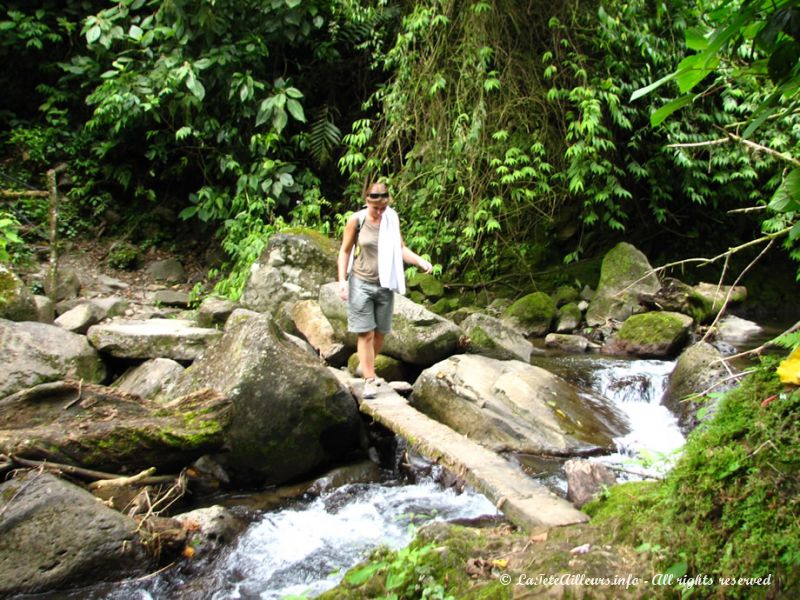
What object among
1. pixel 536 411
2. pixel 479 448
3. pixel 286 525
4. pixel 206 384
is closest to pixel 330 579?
pixel 286 525

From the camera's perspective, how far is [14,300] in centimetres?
633

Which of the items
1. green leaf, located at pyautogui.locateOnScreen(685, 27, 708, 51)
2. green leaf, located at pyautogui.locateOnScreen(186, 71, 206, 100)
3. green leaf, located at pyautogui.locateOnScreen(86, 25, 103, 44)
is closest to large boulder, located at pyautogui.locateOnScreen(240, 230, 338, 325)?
green leaf, located at pyautogui.locateOnScreen(186, 71, 206, 100)

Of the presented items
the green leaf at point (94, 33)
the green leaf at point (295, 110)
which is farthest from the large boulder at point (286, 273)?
the green leaf at point (94, 33)

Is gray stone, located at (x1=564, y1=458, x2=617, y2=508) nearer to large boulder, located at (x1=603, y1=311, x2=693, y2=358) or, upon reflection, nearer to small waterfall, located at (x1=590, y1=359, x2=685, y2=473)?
small waterfall, located at (x1=590, y1=359, x2=685, y2=473)

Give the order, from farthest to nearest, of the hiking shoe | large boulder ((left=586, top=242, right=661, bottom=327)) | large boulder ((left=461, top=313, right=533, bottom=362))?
large boulder ((left=586, top=242, right=661, bottom=327))
large boulder ((left=461, top=313, right=533, bottom=362))
the hiking shoe

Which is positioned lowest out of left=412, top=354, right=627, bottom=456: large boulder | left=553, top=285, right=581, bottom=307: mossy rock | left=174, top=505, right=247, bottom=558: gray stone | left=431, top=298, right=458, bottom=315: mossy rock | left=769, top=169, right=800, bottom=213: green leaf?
left=174, top=505, right=247, bottom=558: gray stone

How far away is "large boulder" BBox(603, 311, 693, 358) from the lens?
746 centimetres

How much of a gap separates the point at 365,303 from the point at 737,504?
3.49 meters

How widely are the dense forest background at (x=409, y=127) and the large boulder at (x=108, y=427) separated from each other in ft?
14.9

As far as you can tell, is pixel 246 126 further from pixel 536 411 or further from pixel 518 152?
pixel 536 411

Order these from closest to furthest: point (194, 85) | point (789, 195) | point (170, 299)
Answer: point (789, 195)
point (194, 85)
point (170, 299)

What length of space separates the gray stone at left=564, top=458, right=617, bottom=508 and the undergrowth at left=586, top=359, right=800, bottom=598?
99 cm

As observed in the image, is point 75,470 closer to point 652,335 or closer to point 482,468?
point 482,468

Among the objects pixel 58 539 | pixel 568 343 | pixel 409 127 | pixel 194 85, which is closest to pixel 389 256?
pixel 58 539
